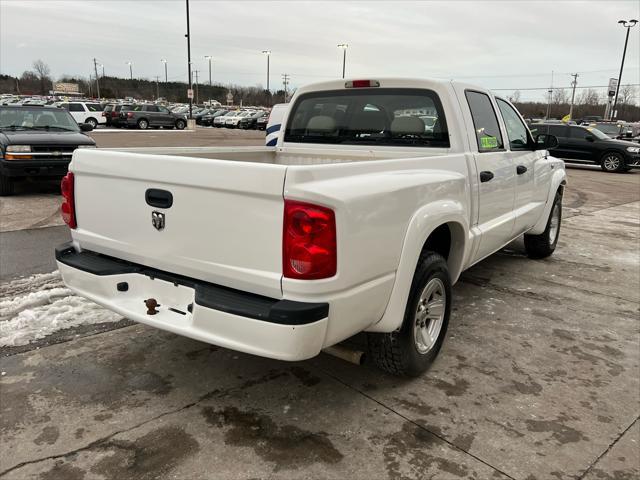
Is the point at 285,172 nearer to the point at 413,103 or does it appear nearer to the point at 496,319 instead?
the point at 413,103

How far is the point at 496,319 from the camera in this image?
14.7ft

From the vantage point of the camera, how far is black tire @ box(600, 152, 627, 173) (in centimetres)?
1855

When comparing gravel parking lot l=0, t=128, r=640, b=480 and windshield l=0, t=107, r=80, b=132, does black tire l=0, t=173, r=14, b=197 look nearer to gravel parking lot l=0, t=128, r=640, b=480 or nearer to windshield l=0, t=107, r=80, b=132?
windshield l=0, t=107, r=80, b=132

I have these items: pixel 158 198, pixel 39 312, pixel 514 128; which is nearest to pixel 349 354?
pixel 158 198

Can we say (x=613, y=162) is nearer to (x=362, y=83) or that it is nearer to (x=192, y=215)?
(x=362, y=83)

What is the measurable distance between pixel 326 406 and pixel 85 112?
35263mm

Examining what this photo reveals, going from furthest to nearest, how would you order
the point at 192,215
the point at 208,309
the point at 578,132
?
the point at 578,132 < the point at 192,215 < the point at 208,309

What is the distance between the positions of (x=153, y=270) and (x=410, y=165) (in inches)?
62.7

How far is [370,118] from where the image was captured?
14.0 ft

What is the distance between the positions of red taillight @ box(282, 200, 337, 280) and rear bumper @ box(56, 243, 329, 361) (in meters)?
0.16

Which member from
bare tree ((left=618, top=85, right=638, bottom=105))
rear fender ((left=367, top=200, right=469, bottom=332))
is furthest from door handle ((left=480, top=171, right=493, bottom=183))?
bare tree ((left=618, top=85, right=638, bottom=105))

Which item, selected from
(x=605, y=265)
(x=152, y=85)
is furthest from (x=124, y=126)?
(x=152, y=85)

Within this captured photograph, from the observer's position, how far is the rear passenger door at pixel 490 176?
159 inches

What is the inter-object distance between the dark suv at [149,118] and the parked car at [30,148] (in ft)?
86.1
